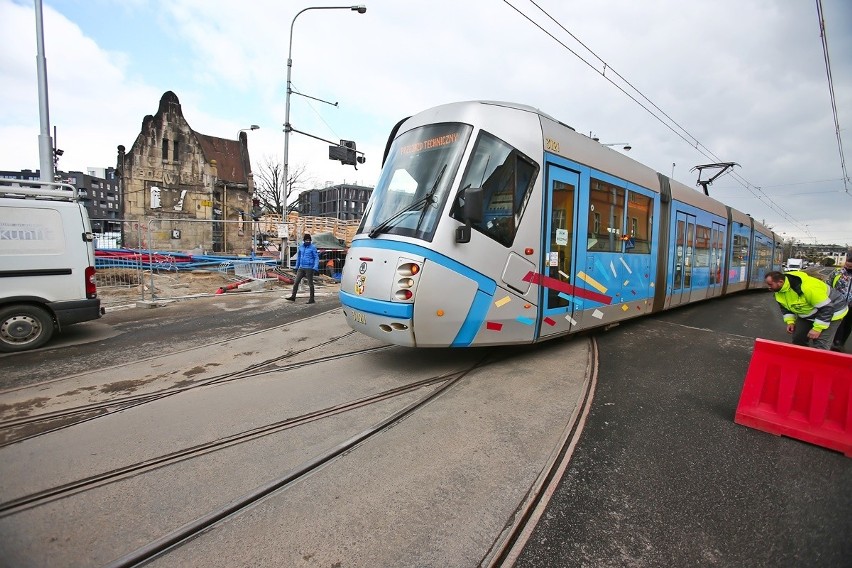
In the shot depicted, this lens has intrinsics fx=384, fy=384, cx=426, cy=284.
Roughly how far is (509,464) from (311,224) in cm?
3166

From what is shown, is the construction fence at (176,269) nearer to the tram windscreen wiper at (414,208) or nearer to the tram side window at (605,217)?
the tram windscreen wiper at (414,208)

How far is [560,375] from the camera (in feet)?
16.6

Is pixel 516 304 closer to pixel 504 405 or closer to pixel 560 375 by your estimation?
pixel 560 375

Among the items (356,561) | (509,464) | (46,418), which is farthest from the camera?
(46,418)

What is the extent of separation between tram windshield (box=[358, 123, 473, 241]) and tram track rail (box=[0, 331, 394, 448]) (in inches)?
91.0

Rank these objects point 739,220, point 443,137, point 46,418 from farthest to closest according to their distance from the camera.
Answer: point 739,220, point 443,137, point 46,418

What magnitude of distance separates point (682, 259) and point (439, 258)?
8.06 metres

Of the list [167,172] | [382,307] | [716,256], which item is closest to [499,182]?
[382,307]

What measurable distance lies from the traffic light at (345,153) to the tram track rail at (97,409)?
37.3ft

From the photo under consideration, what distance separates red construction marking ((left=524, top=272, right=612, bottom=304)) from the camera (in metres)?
5.27

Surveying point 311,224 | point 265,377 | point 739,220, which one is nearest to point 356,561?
point 265,377

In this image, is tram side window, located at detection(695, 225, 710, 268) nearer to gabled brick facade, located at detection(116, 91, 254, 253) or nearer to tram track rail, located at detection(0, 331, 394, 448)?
tram track rail, located at detection(0, 331, 394, 448)

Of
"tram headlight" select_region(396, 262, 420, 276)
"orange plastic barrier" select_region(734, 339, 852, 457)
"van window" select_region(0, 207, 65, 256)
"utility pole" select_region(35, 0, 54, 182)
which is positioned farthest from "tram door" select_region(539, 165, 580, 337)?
"utility pole" select_region(35, 0, 54, 182)

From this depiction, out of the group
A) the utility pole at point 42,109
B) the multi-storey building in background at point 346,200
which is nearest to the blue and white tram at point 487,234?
the utility pole at point 42,109
